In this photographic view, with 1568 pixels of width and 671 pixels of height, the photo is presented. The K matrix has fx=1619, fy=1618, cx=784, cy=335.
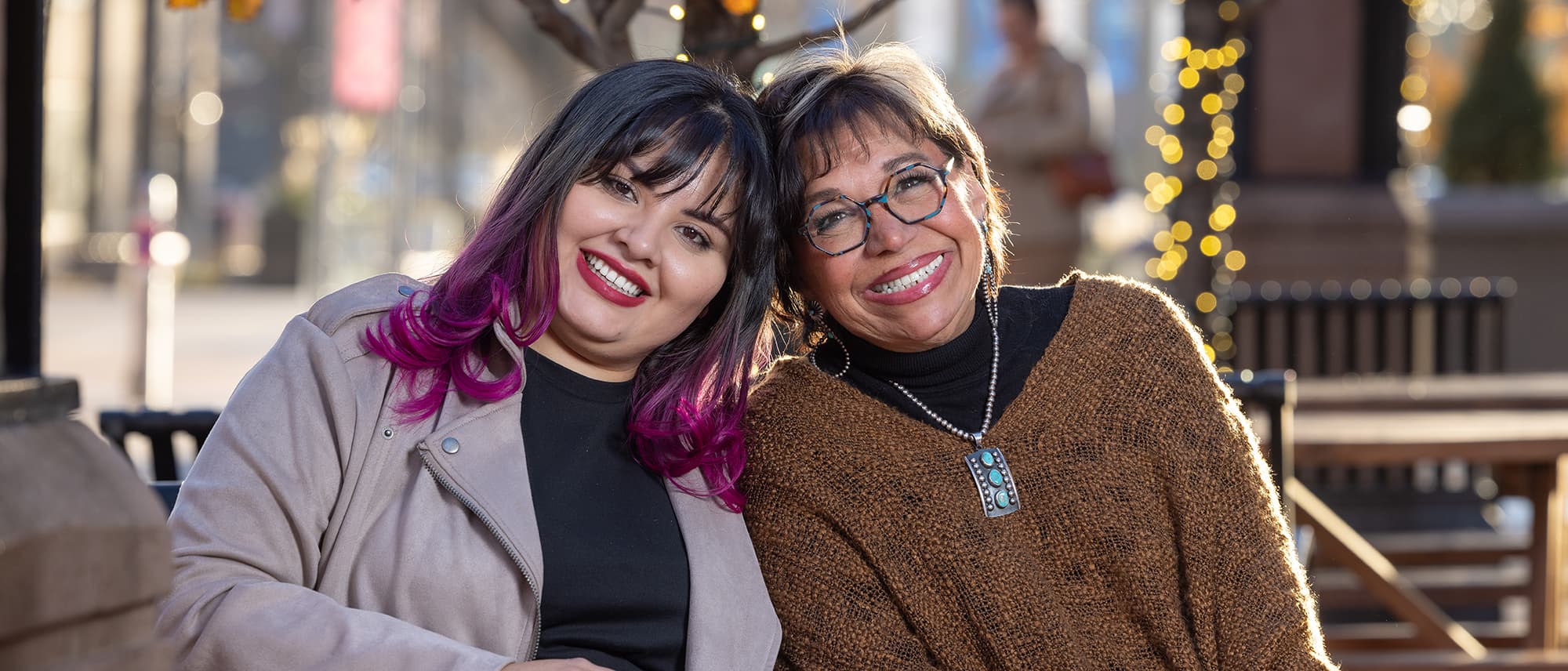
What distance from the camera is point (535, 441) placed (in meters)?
2.57

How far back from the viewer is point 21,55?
245cm

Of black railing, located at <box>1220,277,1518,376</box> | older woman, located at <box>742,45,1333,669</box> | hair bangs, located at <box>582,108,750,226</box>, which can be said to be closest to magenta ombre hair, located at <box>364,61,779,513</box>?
hair bangs, located at <box>582,108,750,226</box>

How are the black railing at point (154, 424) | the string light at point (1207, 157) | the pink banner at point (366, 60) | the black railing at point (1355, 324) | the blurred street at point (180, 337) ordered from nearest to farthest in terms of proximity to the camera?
the black railing at point (154, 424) → the string light at point (1207, 157) → the black railing at point (1355, 324) → the blurred street at point (180, 337) → the pink banner at point (366, 60)

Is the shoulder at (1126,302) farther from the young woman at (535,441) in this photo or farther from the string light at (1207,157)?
the string light at (1207,157)

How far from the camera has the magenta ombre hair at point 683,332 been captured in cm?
248

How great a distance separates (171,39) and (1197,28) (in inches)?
999

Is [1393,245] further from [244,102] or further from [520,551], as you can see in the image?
[244,102]

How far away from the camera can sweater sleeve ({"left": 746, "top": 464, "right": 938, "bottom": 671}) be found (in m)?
2.72

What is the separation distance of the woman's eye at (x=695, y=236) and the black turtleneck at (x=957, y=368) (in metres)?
0.42

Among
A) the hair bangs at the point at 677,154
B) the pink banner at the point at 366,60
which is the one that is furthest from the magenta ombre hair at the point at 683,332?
the pink banner at the point at 366,60

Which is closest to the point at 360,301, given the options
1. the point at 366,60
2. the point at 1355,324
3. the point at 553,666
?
the point at 553,666

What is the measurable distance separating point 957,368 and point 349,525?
44.1 inches

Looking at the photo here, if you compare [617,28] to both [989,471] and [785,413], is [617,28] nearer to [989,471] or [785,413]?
[785,413]

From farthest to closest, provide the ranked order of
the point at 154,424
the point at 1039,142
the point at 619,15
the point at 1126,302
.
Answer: the point at 1039,142 < the point at 619,15 < the point at 154,424 < the point at 1126,302
